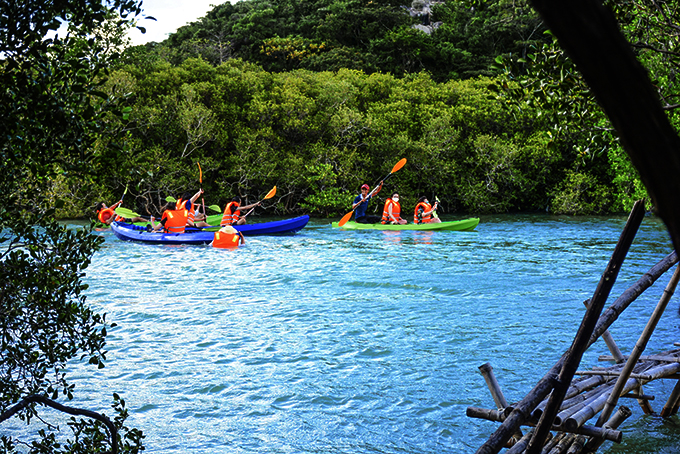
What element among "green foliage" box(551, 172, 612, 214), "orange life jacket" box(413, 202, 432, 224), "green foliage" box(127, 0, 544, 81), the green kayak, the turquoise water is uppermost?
"green foliage" box(127, 0, 544, 81)

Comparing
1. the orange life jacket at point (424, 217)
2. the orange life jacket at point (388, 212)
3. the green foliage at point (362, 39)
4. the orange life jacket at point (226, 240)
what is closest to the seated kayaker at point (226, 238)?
the orange life jacket at point (226, 240)

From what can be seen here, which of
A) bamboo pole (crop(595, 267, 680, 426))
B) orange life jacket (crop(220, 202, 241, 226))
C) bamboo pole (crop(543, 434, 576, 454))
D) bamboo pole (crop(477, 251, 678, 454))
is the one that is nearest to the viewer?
bamboo pole (crop(477, 251, 678, 454))

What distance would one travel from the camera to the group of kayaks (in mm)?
17625

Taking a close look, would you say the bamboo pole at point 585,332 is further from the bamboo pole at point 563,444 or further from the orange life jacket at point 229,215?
the orange life jacket at point 229,215

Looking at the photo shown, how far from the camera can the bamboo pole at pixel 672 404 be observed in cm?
546

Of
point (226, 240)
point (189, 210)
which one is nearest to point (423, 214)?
point (226, 240)

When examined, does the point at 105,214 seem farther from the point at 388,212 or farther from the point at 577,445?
the point at 577,445

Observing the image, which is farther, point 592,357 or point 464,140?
point 464,140

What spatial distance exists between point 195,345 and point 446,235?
520 inches

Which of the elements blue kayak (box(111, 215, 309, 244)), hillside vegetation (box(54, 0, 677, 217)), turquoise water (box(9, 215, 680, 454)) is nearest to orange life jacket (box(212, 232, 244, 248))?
blue kayak (box(111, 215, 309, 244))

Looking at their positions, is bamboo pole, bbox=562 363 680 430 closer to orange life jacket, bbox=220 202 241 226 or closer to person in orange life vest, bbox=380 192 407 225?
orange life jacket, bbox=220 202 241 226

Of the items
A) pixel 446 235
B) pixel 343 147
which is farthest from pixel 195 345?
pixel 343 147

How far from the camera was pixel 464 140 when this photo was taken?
3095cm

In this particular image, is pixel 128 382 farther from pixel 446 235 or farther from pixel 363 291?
pixel 446 235
